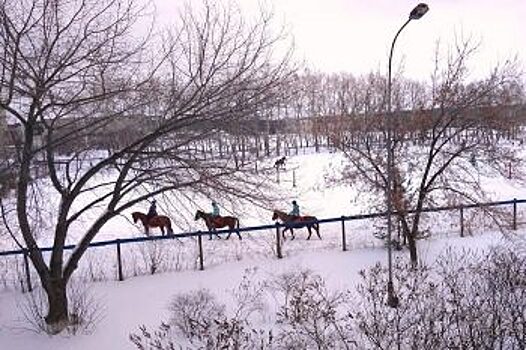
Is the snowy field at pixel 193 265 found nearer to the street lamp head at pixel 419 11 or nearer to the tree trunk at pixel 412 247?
the tree trunk at pixel 412 247

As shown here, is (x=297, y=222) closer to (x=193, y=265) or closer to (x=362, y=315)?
(x=193, y=265)

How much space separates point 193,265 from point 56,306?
4.70 m

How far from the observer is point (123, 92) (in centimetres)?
973

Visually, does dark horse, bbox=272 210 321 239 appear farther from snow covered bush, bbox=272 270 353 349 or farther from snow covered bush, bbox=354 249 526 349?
snow covered bush, bbox=354 249 526 349

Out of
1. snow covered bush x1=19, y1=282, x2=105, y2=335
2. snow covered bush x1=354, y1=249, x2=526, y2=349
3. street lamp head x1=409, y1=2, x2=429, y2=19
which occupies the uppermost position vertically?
street lamp head x1=409, y1=2, x2=429, y2=19

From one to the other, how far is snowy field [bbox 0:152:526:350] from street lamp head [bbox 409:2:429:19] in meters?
4.06

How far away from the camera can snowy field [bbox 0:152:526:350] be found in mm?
10450

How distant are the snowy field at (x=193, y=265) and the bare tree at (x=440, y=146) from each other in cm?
156

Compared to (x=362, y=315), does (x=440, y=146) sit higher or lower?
higher

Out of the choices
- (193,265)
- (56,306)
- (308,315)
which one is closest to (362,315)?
(308,315)

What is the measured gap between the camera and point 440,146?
14734 millimetres

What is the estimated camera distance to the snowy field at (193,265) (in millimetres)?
10450

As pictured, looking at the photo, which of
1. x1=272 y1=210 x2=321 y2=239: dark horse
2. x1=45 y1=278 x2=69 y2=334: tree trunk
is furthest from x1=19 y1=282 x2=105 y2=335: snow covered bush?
x1=272 y1=210 x2=321 y2=239: dark horse


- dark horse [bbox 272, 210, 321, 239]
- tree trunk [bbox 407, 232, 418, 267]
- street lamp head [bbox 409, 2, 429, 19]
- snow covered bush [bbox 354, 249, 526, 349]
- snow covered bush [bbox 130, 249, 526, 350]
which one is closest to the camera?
snow covered bush [bbox 354, 249, 526, 349]
